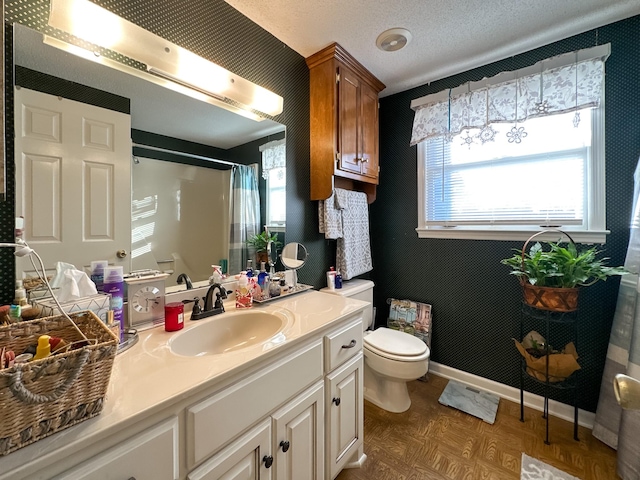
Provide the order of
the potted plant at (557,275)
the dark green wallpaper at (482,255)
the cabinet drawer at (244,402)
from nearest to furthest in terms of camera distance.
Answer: the cabinet drawer at (244,402)
the potted plant at (557,275)
the dark green wallpaper at (482,255)

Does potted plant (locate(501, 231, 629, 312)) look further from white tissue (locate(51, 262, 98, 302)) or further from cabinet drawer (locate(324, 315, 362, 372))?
white tissue (locate(51, 262, 98, 302))

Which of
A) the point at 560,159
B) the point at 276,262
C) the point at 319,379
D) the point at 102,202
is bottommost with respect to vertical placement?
the point at 319,379

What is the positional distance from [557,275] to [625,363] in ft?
1.87

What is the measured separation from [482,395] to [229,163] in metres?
2.28

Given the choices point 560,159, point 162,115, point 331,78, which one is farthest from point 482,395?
point 162,115

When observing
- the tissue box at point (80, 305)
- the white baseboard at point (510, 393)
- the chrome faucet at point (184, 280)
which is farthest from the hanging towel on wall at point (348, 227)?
the tissue box at point (80, 305)

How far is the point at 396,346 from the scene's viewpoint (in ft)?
5.81

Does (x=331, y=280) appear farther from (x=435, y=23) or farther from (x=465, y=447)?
(x=435, y=23)

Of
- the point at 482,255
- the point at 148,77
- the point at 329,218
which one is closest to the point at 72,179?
the point at 148,77

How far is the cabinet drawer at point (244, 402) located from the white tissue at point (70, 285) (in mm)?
482

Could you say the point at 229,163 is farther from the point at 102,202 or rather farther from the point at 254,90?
the point at 102,202

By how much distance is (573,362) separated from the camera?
1.53m

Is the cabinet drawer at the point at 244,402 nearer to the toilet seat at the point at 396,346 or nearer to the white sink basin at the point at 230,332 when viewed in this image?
the white sink basin at the point at 230,332

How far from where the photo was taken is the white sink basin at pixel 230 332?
1.07 metres
